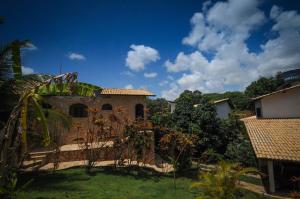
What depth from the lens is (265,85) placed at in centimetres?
3719

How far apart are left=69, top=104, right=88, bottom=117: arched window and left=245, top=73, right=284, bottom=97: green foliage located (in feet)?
110

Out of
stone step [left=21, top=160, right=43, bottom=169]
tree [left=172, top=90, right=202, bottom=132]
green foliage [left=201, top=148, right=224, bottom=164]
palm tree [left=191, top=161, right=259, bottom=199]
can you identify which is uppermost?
tree [left=172, top=90, right=202, bottom=132]

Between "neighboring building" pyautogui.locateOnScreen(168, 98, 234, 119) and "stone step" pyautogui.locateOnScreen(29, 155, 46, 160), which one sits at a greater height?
"neighboring building" pyautogui.locateOnScreen(168, 98, 234, 119)

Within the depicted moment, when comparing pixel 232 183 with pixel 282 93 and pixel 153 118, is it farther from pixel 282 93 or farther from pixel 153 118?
pixel 282 93

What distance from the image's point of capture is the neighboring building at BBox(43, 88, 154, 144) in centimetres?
1730

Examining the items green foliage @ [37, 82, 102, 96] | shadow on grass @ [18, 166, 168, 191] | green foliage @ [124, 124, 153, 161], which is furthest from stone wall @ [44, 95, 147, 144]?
green foliage @ [37, 82, 102, 96]

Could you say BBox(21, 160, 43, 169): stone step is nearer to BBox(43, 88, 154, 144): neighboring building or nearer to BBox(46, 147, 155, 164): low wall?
BBox(46, 147, 155, 164): low wall

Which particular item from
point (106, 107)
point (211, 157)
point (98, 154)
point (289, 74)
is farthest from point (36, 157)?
point (289, 74)

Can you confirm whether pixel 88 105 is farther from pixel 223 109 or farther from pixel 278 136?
pixel 223 109

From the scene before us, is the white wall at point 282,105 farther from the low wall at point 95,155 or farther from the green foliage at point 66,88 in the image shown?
the green foliage at point 66,88

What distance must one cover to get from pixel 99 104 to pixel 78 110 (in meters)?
1.97

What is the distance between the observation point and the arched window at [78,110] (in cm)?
1797

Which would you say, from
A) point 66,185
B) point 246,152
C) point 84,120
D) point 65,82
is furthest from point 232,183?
point 84,120

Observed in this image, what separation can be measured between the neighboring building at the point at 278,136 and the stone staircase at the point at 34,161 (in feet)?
46.3
